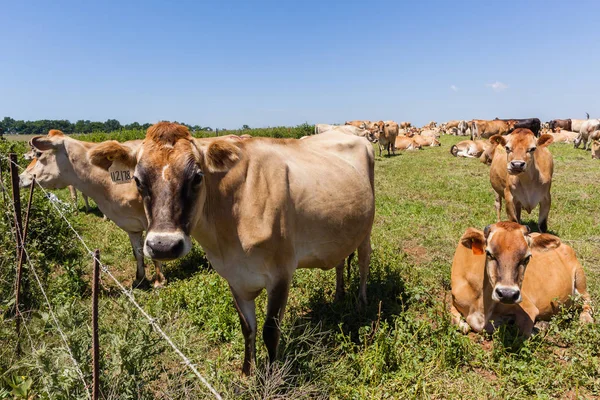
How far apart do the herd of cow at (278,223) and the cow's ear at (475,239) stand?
0.04ft

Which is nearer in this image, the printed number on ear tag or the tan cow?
the printed number on ear tag

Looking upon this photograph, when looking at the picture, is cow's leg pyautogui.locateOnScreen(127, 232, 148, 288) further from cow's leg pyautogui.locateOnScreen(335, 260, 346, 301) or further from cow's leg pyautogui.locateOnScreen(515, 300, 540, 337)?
cow's leg pyautogui.locateOnScreen(515, 300, 540, 337)

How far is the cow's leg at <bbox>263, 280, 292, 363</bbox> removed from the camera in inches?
133

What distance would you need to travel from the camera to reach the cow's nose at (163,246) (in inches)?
93.0

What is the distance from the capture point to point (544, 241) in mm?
4082

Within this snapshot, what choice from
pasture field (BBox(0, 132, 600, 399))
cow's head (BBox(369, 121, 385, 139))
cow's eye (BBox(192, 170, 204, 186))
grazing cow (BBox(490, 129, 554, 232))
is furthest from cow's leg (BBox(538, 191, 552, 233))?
cow's head (BBox(369, 121, 385, 139))

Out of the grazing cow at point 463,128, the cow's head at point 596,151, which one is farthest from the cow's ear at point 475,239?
the grazing cow at point 463,128

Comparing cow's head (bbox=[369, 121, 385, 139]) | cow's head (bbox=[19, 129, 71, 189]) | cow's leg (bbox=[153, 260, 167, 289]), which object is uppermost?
cow's head (bbox=[369, 121, 385, 139])

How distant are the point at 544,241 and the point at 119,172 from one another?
13.9 feet

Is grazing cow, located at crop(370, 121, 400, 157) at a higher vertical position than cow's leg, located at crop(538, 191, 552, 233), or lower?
higher

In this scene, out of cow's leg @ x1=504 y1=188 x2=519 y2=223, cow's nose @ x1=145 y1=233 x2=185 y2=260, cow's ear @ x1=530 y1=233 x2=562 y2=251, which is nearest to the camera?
cow's nose @ x1=145 y1=233 x2=185 y2=260

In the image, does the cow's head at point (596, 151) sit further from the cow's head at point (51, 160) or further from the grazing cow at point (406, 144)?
the cow's head at point (51, 160)

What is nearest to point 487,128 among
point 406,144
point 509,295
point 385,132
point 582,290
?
point 406,144

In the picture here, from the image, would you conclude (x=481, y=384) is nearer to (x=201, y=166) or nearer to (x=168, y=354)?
(x=168, y=354)
